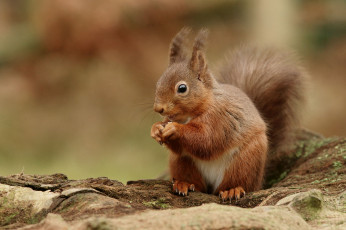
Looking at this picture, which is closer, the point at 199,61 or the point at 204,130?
the point at 204,130

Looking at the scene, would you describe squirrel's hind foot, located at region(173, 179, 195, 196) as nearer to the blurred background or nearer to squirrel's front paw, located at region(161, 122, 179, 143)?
squirrel's front paw, located at region(161, 122, 179, 143)

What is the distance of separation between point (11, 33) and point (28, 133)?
1449 mm

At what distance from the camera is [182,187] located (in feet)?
6.93

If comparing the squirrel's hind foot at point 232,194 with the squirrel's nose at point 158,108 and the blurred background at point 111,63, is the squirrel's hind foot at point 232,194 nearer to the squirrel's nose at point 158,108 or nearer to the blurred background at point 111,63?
the squirrel's nose at point 158,108

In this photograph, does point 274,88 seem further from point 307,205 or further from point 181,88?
point 307,205

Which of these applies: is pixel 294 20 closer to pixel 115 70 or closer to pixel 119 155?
pixel 115 70

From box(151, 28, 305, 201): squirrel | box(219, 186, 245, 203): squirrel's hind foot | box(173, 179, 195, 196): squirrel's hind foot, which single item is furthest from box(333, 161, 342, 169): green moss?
box(173, 179, 195, 196): squirrel's hind foot

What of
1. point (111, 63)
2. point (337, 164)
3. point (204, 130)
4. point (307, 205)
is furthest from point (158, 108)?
point (111, 63)

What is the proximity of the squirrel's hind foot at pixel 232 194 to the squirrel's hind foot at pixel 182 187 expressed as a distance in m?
0.13

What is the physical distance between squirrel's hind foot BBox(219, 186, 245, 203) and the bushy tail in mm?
715

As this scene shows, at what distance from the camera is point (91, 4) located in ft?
19.2

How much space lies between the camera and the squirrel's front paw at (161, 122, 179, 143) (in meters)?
2.03

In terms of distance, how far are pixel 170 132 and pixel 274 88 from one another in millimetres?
957

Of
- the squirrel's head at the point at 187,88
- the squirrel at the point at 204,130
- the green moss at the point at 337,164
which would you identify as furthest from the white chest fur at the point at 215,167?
the green moss at the point at 337,164
